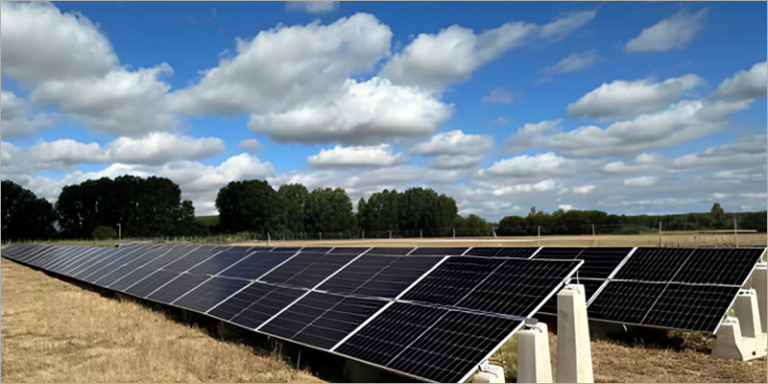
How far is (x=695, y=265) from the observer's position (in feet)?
50.0

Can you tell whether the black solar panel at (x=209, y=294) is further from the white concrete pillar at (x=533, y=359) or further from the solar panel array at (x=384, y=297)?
the white concrete pillar at (x=533, y=359)

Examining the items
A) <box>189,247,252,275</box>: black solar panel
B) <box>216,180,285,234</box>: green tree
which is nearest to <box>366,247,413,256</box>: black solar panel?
<box>189,247,252,275</box>: black solar panel

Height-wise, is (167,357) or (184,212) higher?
(184,212)

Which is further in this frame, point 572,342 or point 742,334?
point 742,334

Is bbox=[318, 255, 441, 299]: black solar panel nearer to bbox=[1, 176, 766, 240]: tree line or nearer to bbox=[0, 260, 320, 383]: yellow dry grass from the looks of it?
bbox=[0, 260, 320, 383]: yellow dry grass

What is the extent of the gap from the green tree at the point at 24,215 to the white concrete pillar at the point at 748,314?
A: 11804cm

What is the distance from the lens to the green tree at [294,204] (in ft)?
384

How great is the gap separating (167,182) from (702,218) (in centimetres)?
9876

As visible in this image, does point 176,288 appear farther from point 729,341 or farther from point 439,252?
point 729,341

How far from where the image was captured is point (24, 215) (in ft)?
346

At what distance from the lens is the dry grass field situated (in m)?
11.2

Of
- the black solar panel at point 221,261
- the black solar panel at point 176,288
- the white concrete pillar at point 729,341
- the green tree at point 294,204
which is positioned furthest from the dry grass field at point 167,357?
the green tree at point 294,204

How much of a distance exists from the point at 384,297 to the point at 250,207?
338 feet

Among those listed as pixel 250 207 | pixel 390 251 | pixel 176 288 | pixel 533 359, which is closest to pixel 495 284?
pixel 533 359
